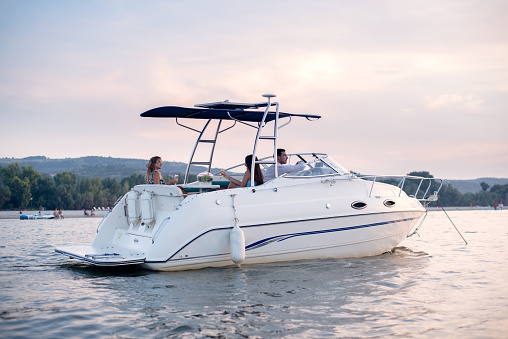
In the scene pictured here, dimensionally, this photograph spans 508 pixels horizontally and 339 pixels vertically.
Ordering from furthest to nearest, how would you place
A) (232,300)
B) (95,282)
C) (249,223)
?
(249,223), (95,282), (232,300)

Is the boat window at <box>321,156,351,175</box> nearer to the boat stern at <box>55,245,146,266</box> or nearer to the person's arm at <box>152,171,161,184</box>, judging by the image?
the person's arm at <box>152,171,161,184</box>

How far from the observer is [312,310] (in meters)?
7.43

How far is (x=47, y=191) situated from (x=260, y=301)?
13079 cm

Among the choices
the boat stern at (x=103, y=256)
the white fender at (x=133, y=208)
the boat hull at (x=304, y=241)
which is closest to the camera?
the boat stern at (x=103, y=256)

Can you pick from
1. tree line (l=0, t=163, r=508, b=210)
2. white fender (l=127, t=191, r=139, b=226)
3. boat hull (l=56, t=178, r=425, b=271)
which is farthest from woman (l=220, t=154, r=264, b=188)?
tree line (l=0, t=163, r=508, b=210)

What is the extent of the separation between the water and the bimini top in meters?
3.22

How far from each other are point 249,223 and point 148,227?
2148mm

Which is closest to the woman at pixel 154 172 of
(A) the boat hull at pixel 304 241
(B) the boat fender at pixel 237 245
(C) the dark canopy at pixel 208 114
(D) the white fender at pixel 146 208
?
(D) the white fender at pixel 146 208

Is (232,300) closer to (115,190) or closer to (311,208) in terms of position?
(311,208)

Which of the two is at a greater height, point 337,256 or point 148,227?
point 148,227

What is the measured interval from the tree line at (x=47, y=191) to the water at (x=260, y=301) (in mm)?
108161

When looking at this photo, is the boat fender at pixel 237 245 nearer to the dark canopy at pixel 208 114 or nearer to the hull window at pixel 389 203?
the dark canopy at pixel 208 114

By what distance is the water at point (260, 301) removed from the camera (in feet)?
21.2

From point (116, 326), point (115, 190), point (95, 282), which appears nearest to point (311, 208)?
point (95, 282)
